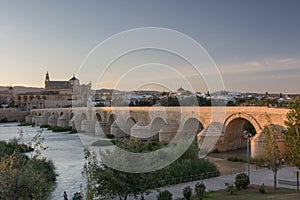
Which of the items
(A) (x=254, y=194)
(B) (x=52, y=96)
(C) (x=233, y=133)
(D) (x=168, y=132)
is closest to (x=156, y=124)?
(D) (x=168, y=132)

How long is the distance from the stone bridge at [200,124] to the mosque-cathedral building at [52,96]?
3669 centimetres

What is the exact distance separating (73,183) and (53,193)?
5.36ft

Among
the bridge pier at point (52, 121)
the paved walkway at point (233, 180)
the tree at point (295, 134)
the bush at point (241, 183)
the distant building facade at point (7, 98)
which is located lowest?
the paved walkway at point (233, 180)

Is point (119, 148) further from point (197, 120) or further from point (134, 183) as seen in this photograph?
point (197, 120)

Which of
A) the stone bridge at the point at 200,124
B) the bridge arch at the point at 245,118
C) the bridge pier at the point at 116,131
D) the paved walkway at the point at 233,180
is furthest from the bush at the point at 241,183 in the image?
the bridge pier at the point at 116,131

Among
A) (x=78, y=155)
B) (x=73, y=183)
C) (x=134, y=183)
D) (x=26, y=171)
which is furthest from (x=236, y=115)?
(x=26, y=171)

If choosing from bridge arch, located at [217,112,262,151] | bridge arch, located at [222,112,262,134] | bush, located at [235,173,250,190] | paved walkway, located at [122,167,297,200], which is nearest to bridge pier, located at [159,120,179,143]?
bridge arch, located at [217,112,262,151]

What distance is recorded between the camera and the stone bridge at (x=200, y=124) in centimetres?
2206

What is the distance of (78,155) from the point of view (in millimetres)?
24906

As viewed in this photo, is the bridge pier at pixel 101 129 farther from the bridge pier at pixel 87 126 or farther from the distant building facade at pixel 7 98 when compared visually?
the distant building facade at pixel 7 98

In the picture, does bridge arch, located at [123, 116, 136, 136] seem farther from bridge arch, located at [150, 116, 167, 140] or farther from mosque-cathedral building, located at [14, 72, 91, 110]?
mosque-cathedral building, located at [14, 72, 91, 110]

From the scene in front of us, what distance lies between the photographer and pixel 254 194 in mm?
11844

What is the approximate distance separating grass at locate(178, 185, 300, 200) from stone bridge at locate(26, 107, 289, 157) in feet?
21.2

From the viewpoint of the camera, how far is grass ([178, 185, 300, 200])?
11180 millimetres
